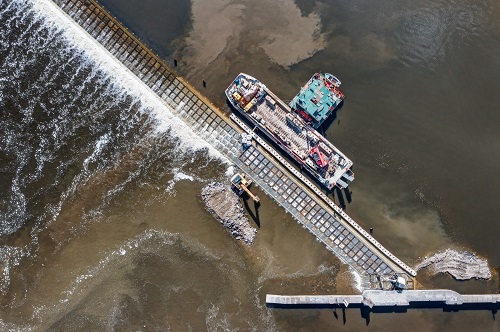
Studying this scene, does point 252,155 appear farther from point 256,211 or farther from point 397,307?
point 397,307

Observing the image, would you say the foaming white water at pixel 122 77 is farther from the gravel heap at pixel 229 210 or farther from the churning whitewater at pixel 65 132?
the gravel heap at pixel 229 210

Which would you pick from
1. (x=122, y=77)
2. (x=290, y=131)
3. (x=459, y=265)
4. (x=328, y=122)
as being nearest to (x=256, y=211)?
(x=290, y=131)

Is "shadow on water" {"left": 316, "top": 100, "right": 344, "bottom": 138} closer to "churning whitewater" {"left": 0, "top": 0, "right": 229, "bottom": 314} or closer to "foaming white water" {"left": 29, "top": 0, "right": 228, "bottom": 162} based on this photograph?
"foaming white water" {"left": 29, "top": 0, "right": 228, "bottom": 162}

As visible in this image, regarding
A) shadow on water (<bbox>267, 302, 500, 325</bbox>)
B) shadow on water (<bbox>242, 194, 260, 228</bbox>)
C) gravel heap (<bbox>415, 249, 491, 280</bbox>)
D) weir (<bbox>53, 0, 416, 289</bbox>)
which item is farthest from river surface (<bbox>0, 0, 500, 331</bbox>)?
weir (<bbox>53, 0, 416, 289</bbox>)

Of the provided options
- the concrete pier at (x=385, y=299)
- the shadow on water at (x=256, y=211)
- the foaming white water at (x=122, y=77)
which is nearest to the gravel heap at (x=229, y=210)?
the shadow on water at (x=256, y=211)

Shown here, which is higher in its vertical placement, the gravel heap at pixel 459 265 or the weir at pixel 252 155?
the gravel heap at pixel 459 265

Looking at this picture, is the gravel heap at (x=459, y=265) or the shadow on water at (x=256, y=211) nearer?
the gravel heap at (x=459, y=265)
